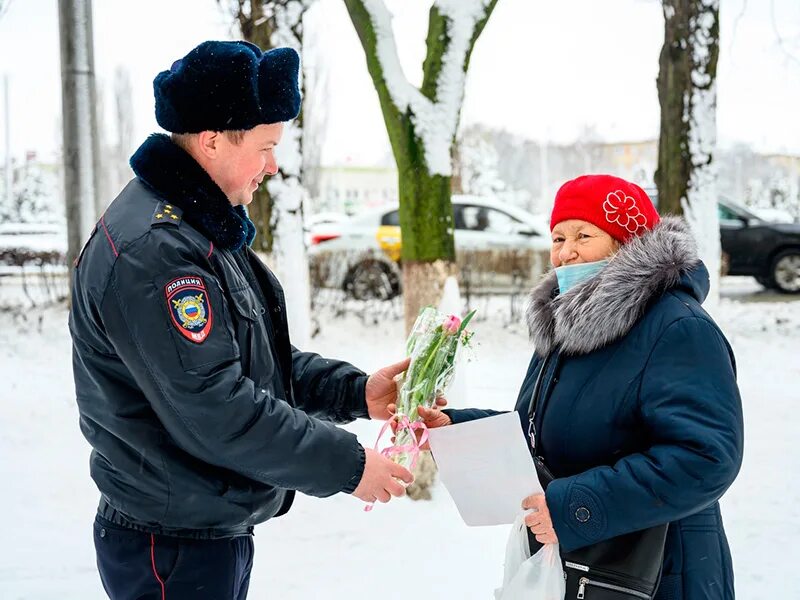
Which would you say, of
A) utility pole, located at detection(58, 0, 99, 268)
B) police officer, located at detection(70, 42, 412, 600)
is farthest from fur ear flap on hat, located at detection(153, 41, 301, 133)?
utility pole, located at detection(58, 0, 99, 268)

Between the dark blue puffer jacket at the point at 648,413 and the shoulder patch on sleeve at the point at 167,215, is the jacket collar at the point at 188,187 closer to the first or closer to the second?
the shoulder patch on sleeve at the point at 167,215

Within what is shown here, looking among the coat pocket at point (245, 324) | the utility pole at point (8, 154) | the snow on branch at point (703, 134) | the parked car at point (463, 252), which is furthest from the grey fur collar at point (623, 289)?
the utility pole at point (8, 154)

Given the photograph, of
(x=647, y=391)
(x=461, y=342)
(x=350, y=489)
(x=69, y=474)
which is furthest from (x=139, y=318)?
(x=69, y=474)

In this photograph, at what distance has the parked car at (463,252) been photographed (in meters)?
12.2

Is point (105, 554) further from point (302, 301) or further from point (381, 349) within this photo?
point (381, 349)

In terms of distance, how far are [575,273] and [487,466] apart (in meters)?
0.59

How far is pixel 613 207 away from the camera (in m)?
2.30

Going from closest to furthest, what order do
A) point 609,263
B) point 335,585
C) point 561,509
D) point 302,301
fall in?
point 561,509
point 609,263
point 335,585
point 302,301

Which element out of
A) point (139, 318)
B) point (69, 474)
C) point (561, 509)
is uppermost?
point (139, 318)

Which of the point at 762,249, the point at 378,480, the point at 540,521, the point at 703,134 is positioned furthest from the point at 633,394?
the point at 762,249

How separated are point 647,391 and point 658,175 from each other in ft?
19.9

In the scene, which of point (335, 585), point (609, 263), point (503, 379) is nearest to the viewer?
point (609, 263)

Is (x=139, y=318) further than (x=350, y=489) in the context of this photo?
No

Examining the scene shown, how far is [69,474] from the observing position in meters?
6.53
